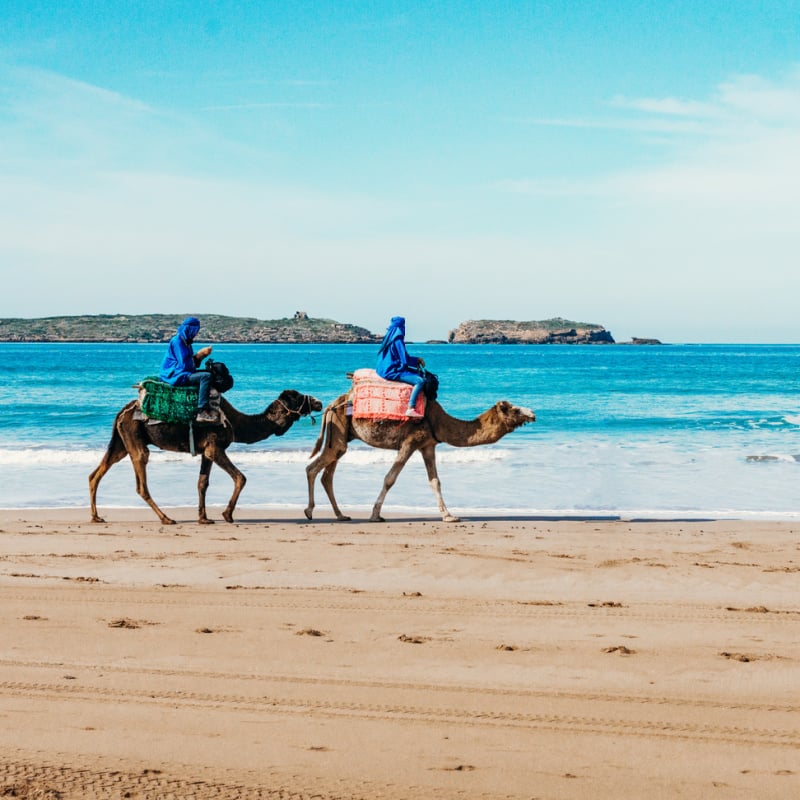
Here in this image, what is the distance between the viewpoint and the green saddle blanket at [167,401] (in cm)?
→ 1270

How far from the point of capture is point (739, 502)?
1568 centimetres

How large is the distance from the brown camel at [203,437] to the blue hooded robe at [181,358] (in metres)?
0.54

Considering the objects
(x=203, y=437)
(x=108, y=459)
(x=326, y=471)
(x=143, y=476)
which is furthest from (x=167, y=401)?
(x=326, y=471)

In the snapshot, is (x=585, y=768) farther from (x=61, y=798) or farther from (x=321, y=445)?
(x=321, y=445)

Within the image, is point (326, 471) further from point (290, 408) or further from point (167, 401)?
point (167, 401)

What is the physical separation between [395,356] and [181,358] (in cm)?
261

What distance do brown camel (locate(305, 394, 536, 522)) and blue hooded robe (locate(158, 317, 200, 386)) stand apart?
6.21ft

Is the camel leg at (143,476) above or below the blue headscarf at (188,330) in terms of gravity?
below

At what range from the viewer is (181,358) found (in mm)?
12742

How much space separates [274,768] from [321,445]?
9780 mm

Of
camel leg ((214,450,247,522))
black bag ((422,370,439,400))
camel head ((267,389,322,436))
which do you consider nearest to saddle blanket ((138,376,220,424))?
camel leg ((214,450,247,522))

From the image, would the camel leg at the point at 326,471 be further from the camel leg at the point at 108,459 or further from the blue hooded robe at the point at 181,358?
the camel leg at the point at 108,459

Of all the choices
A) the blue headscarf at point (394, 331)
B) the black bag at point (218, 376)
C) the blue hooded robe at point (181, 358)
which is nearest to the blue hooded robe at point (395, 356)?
the blue headscarf at point (394, 331)

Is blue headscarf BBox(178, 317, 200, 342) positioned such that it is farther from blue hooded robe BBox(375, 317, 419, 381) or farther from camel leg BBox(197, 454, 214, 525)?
blue hooded robe BBox(375, 317, 419, 381)
